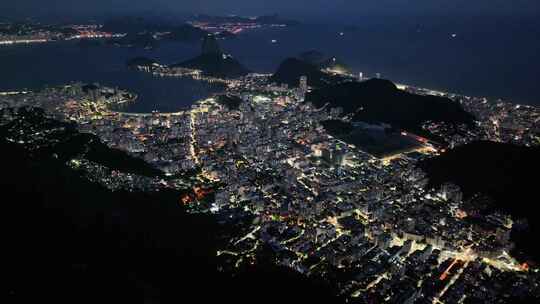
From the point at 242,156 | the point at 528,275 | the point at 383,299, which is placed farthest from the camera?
the point at 242,156

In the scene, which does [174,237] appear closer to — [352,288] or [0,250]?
[0,250]

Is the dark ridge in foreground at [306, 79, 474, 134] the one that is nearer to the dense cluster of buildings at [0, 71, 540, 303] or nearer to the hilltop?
the dense cluster of buildings at [0, 71, 540, 303]

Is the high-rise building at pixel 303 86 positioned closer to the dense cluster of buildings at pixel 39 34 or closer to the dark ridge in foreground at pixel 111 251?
the dark ridge in foreground at pixel 111 251

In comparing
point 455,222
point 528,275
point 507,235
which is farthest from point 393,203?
point 528,275

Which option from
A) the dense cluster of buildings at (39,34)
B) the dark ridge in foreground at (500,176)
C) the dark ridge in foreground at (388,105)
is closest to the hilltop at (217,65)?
the dark ridge in foreground at (388,105)

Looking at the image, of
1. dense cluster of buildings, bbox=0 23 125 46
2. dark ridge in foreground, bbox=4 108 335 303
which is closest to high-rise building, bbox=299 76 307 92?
dark ridge in foreground, bbox=4 108 335 303

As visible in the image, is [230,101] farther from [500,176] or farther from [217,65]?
[500,176]
